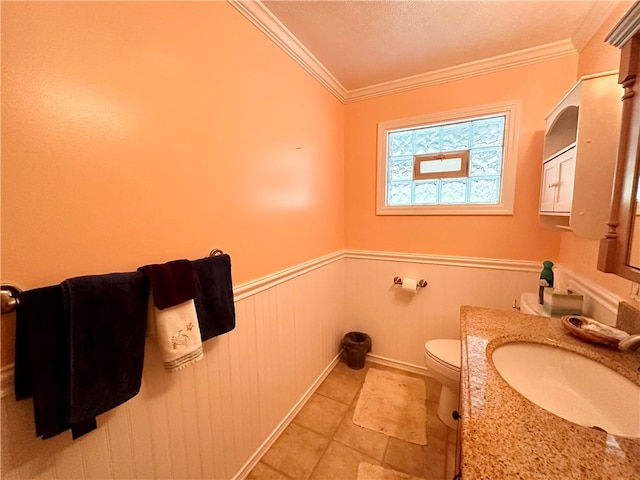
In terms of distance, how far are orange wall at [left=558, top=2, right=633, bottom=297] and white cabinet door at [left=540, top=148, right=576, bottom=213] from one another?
0.75 feet

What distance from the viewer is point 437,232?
201 centimetres

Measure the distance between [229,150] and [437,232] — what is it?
1.63 m

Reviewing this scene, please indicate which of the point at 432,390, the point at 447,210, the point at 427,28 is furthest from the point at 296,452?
the point at 427,28

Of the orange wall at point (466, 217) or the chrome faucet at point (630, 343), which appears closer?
the chrome faucet at point (630, 343)

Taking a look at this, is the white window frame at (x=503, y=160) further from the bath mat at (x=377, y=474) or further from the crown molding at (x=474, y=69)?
the bath mat at (x=377, y=474)

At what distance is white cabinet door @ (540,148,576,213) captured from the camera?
1.12 m

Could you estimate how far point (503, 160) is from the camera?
5.84 ft

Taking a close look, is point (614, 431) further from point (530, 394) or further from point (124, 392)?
point (124, 392)

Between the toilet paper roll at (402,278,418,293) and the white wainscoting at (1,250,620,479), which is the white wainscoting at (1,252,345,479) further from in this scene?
the toilet paper roll at (402,278,418,293)

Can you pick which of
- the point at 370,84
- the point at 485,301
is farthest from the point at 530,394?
the point at 370,84

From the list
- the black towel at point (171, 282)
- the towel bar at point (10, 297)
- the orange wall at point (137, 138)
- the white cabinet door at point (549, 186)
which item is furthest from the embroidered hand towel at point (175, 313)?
the white cabinet door at point (549, 186)

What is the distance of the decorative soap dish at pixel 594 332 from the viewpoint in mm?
895

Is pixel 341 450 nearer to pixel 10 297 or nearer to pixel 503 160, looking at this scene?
pixel 10 297

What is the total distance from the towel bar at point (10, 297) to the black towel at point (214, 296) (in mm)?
419
